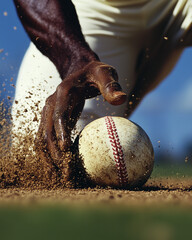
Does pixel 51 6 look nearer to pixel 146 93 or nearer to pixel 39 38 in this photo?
pixel 39 38

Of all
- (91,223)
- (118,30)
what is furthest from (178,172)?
(91,223)

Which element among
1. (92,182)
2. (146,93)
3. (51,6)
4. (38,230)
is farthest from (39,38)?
(38,230)

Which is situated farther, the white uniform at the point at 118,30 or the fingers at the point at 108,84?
the white uniform at the point at 118,30

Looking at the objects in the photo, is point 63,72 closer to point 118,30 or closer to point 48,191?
point 48,191

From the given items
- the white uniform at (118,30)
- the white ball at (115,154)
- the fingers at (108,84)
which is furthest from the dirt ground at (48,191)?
the white uniform at (118,30)

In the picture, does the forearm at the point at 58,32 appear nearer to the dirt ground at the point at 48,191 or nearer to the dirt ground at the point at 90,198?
the dirt ground at the point at 48,191

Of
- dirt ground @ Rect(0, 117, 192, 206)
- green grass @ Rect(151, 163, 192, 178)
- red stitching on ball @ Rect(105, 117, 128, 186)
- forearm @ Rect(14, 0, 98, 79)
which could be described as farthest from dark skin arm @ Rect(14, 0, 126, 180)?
green grass @ Rect(151, 163, 192, 178)
